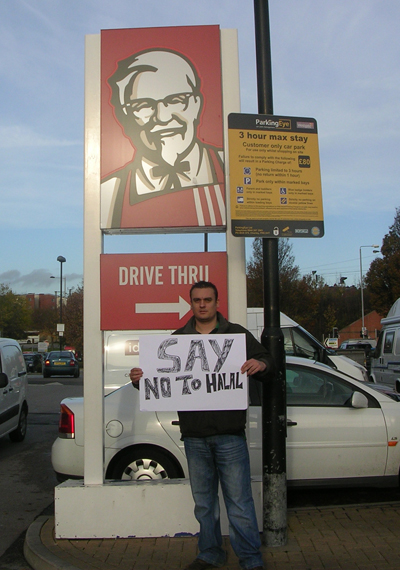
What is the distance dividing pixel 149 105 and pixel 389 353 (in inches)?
500

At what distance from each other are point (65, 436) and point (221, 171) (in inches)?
122

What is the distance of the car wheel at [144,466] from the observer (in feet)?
18.4

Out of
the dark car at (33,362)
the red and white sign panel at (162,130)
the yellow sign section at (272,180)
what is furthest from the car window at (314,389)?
the dark car at (33,362)

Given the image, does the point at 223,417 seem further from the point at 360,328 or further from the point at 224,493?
the point at 360,328

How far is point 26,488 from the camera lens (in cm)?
723

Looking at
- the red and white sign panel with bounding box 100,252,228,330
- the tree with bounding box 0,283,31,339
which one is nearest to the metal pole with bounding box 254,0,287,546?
the red and white sign panel with bounding box 100,252,228,330

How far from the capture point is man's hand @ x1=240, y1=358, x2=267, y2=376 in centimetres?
381

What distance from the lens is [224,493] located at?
3.88 m

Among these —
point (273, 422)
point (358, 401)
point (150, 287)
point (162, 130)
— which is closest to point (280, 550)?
point (273, 422)

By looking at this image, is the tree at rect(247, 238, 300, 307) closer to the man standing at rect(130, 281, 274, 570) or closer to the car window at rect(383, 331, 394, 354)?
the car window at rect(383, 331, 394, 354)

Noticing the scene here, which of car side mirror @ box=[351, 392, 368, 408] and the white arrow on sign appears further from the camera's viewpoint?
car side mirror @ box=[351, 392, 368, 408]

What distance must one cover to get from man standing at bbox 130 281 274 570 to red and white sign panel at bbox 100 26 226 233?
4.06ft

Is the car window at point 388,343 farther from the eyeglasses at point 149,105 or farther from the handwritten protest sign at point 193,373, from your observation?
the handwritten protest sign at point 193,373

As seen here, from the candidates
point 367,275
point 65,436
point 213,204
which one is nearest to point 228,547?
point 65,436
